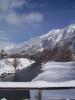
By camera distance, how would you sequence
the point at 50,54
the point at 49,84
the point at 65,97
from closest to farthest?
the point at 65,97, the point at 49,84, the point at 50,54

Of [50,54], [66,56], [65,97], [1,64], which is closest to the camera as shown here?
[65,97]

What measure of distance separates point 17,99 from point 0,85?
924 millimetres

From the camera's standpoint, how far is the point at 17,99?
10.2 m

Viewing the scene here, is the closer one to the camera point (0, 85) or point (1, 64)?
point (0, 85)

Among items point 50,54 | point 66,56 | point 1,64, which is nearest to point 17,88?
point 1,64

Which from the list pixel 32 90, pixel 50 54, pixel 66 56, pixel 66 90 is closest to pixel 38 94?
pixel 32 90

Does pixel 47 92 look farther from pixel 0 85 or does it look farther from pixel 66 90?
pixel 0 85

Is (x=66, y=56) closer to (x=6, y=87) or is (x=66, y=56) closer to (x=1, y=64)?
(x=1, y=64)

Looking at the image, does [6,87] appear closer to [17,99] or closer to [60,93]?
[17,99]

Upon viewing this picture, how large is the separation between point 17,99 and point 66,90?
1650 mm

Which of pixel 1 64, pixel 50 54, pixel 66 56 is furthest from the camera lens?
pixel 50 54

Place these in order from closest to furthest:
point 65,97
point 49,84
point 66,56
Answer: point 65,97
point 49,84
point 66,56

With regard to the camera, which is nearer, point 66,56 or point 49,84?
point 49,84

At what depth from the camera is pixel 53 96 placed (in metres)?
10.3
